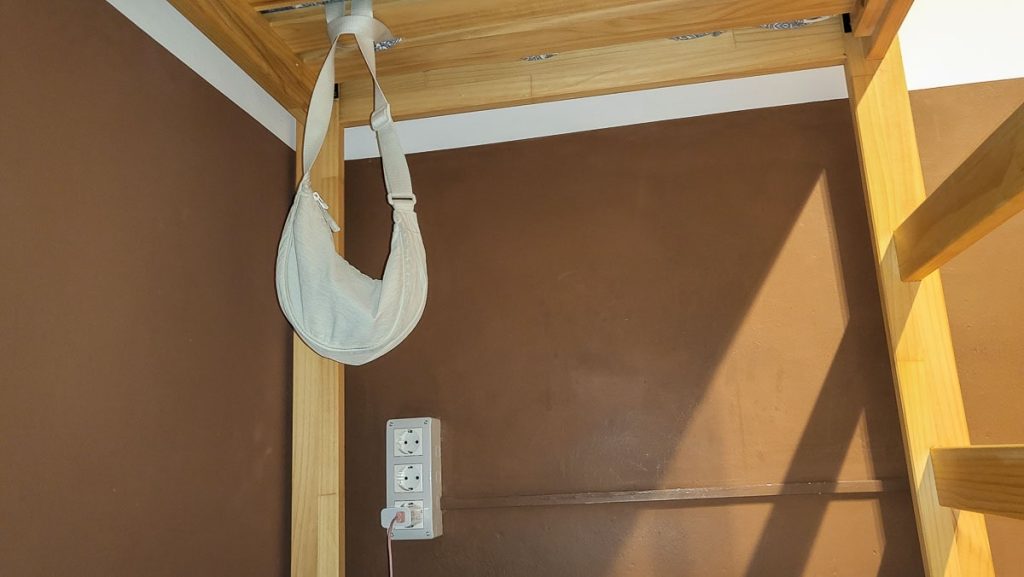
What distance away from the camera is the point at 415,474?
56.1 inches

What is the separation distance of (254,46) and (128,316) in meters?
0.51

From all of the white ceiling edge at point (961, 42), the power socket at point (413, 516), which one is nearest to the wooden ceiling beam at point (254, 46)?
the power socket at point (413, 516)

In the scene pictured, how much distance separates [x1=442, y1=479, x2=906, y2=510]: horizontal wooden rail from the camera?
1.33 metres

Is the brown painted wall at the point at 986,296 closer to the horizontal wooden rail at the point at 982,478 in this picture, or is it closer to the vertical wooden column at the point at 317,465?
the horizontal wooden rail at the point at 982,478

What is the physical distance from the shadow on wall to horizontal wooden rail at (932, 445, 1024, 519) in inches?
8.1

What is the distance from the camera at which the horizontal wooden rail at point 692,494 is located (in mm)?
1335

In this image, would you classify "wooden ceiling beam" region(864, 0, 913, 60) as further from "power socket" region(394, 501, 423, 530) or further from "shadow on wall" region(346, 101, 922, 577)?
"power socket" region(394, 501, 423, 530)

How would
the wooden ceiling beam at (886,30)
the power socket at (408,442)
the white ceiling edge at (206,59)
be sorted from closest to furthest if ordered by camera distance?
1. the white ceiling edge at (206,59)
2. the wooden ceiling beam at (886,30)
3. the power socket at (408,442)

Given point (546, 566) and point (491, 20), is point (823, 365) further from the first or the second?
point (491, 20)

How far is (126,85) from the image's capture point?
103 cm

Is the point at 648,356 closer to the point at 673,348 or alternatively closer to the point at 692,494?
the point at 673,348

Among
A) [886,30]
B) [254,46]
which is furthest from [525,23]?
[886,30]

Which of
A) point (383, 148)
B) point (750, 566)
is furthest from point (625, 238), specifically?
point (750, 566)

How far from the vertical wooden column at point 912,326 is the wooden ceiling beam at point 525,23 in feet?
0.54
